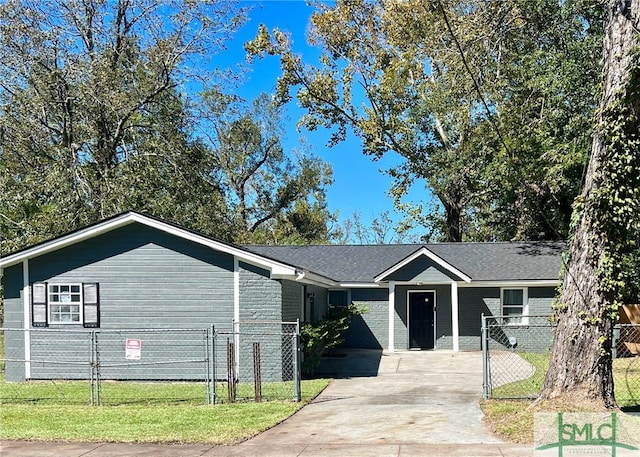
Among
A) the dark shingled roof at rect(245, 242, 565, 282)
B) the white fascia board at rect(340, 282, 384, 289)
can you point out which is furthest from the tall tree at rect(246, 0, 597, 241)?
the white fascia board at rect(340, 282, 384, 289)

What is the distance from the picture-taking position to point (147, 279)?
1395cm

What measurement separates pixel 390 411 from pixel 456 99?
1577 centimetres

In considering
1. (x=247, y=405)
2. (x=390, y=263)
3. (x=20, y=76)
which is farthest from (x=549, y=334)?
(x=20, y=76)

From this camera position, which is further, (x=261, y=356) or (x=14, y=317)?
(x=14, y=317)

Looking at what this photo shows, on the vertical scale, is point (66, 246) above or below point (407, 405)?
above

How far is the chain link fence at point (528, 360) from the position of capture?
34.5ft

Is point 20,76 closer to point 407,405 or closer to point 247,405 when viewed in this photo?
point 247,405

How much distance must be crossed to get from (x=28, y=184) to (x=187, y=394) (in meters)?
12.2

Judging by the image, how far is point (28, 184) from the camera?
20.3m

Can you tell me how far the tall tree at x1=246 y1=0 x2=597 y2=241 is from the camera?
19250mm

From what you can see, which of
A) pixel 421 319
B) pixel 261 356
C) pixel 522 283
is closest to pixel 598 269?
pixel 261 356

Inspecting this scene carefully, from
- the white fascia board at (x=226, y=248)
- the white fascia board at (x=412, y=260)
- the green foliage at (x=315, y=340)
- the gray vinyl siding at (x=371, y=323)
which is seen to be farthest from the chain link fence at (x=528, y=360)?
the white fascia board at (x=226, y=248)

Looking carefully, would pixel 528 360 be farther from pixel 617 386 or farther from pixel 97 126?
pixel 97 126

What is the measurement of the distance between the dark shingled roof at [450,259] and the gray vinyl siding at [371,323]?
0.72 meters
